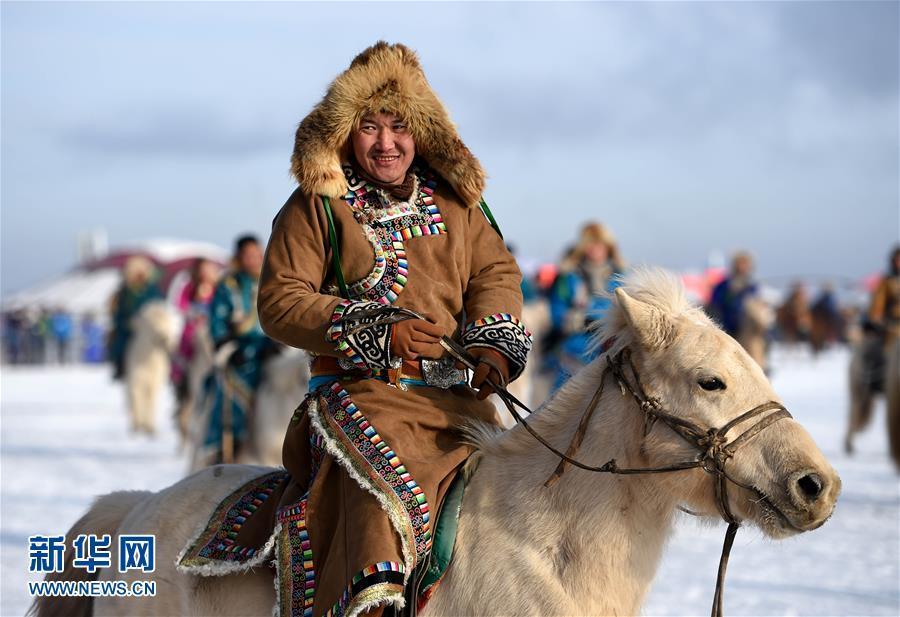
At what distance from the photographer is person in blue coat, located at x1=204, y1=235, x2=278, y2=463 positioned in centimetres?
898

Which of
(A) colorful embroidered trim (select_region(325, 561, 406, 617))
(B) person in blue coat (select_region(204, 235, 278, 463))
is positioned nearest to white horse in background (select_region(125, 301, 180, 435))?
(B) person in blue coat (select_region(204, 235, 278, 463))

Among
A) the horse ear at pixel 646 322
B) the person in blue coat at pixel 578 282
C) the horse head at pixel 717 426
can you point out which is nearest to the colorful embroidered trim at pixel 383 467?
the horse head at pixel 717 426

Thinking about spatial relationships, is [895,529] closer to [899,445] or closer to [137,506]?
[899,445]

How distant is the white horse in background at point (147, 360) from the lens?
16.6 meters

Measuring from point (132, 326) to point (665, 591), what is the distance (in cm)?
1178

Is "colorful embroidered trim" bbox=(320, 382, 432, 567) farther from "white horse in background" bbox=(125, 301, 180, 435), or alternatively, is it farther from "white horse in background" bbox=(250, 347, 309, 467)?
"white horse in background" bbox=(125, 301, 180, 435)

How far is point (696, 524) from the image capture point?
11.1 feet

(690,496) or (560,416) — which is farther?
(560,416)

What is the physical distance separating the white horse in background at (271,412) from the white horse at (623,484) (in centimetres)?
522

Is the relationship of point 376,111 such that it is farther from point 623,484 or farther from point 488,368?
point 623,484

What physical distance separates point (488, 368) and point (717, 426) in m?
0.74

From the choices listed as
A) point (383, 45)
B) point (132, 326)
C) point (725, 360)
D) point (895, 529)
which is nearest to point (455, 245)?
point (383, 45)

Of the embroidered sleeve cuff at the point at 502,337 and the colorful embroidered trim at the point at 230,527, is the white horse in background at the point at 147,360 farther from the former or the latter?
the embroidered sleeve cuff at the point at 502,337

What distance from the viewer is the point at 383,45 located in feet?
12.5
